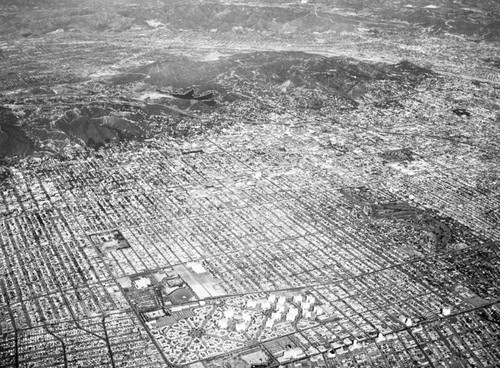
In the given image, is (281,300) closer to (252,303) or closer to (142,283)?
(252,303)

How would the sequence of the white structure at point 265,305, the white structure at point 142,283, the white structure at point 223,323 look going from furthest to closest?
the white structure at point 142,283
the white structure at point 265,305
the white structure at point 223,323

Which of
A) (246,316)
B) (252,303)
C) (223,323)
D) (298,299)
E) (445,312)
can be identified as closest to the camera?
(223,323)

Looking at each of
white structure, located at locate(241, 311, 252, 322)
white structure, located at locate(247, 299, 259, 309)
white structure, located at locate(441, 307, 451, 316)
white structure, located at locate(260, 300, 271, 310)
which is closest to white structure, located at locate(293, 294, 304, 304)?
white structure, located at locate(260, 300, 271, 310)

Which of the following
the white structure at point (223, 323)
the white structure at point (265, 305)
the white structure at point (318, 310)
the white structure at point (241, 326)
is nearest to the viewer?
the white structure at point (241, 326)

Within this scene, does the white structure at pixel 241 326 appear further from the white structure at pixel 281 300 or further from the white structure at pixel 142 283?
the white structure at pixel 142 283

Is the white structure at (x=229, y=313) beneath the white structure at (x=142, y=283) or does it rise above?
above

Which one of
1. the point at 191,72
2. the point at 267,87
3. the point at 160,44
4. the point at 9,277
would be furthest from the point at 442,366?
the point at 160,44

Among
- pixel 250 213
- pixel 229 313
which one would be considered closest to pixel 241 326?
pixel 229 313

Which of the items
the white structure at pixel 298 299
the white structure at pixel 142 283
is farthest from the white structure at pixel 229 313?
the white structure at pixel 142 283

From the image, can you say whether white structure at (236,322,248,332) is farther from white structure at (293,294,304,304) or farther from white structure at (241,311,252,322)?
white structure at (293,294,304,304)
